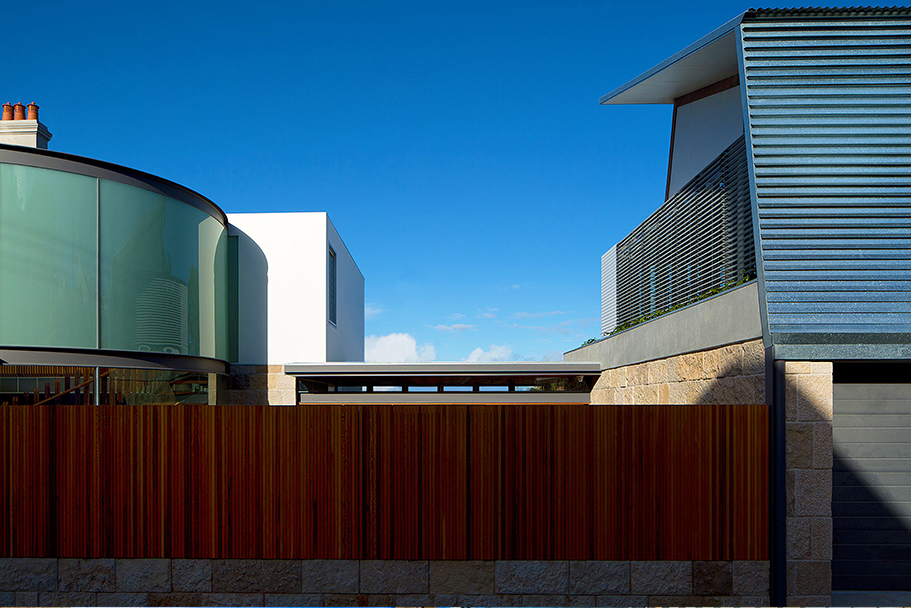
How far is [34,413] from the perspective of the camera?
611 centimetres

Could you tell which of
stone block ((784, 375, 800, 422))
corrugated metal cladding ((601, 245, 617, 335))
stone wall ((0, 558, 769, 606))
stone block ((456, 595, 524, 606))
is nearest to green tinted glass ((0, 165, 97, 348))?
stone wall ((0, 558, 769, 606))

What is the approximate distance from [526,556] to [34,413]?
216 inches

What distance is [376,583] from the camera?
5898mm

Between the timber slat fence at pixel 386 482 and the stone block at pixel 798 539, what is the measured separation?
0.26 meters

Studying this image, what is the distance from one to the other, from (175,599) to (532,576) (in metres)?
3.75

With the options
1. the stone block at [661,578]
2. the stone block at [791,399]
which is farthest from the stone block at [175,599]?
the stone block at [791,399]

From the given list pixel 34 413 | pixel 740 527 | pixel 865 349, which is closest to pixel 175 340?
pixel 34 413

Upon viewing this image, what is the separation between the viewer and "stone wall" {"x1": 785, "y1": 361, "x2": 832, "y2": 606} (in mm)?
5812

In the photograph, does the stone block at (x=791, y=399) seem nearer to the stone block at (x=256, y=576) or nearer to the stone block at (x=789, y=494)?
the stone block at (x=789, y=494)

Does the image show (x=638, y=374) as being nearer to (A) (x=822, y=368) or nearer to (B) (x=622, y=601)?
(A) (x=822, y=368)

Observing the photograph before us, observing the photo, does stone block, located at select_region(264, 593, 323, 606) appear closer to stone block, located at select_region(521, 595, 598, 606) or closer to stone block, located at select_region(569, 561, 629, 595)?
stone block, located at select_region(521, 595, 598, 606)

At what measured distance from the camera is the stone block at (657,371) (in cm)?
940

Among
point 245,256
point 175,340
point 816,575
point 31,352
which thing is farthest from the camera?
point 245,256

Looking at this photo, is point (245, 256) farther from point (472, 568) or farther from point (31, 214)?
point (472, 568)
